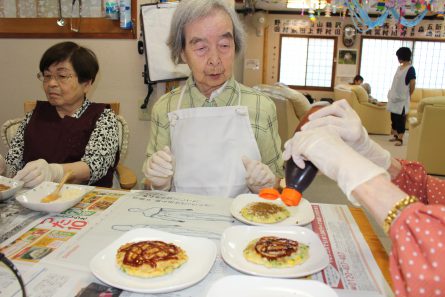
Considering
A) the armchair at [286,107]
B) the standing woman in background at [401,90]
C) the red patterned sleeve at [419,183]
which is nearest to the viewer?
the red patterned sleeve at [419,183]

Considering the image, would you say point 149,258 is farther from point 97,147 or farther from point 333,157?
point 97,147

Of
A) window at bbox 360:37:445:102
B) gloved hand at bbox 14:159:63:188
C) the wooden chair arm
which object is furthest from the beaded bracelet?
window at bbox 360:37:445:102

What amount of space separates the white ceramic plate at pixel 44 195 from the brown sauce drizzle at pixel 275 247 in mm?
665

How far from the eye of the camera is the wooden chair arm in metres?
1.93

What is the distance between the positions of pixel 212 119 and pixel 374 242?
0.86m

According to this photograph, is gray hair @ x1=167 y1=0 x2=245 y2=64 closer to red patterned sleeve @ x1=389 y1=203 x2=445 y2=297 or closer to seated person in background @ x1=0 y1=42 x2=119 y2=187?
seated person in background @ x1=0 y1=42 x2=119 y2=187

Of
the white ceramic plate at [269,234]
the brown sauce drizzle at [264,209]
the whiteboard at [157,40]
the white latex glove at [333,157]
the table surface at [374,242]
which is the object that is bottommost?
the table surface at [374,242]

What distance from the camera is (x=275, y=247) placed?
1021 millimetres

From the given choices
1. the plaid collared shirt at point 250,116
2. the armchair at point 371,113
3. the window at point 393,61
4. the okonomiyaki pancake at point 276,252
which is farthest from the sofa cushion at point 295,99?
the window at point 393,61

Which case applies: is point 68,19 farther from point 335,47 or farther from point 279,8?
point 335,47

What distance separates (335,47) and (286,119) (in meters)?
6.53

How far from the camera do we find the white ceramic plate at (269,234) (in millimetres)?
939

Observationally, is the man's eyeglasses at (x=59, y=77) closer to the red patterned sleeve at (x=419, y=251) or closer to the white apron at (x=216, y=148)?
the white apron at (x=216, y=148)

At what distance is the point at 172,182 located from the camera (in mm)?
1804
